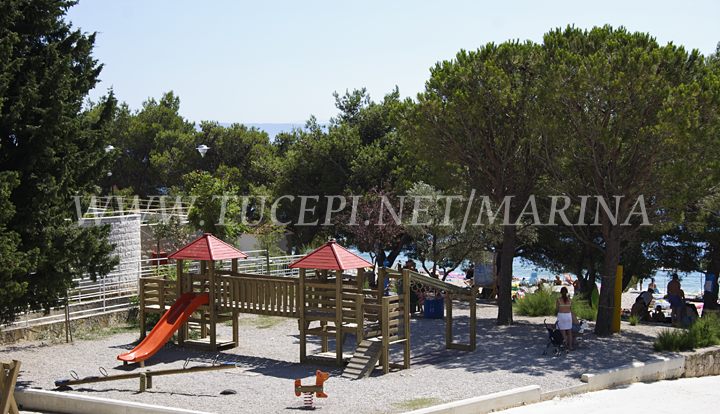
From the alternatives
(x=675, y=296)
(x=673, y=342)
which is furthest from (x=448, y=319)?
(x=675, y=296)

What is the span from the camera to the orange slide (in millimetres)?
18984

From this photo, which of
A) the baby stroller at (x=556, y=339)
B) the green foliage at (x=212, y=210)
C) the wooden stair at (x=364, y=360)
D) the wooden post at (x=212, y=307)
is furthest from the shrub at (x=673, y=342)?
the green foliage at (x=212, y=210)

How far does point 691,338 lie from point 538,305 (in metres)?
6.42

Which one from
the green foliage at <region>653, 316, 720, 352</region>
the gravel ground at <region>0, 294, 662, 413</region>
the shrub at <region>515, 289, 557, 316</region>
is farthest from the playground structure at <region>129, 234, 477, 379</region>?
the shrub at <region>515, 289, 557, 316</region>

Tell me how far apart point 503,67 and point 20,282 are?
13602 mm

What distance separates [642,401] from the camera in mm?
16531

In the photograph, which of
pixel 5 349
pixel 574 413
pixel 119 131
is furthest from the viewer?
pixel 119 131

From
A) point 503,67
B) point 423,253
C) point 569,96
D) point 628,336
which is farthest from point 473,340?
point 423,253

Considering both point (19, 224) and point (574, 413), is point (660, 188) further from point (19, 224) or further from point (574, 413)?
point (19, 224)

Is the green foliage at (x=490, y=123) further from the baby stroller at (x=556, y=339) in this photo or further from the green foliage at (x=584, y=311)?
the baby stroller at (x=556, y=339)

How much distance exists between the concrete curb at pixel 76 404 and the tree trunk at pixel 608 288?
40.7 feet

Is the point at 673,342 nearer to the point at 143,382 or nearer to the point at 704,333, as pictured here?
the point at 704,333

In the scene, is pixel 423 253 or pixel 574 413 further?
pixel 423 253

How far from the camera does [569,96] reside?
21500 mm
